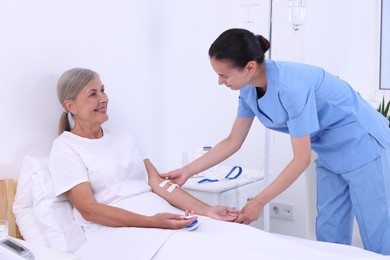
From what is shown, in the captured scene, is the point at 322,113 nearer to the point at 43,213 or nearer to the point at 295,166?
the point at 295,166

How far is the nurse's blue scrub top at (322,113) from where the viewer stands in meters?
1.86

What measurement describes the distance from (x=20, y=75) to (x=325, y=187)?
1329mm

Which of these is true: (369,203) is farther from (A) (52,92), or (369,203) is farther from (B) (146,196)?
(A) (52,92)

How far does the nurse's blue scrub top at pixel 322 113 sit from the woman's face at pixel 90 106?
583 millimetres

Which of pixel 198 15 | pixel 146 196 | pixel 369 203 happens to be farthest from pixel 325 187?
pixel 198 15

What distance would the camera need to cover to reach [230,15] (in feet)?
10.4

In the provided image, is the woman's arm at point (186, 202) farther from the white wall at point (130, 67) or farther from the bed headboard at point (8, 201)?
the bed headboard at point (8, 201)

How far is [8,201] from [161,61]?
114cm

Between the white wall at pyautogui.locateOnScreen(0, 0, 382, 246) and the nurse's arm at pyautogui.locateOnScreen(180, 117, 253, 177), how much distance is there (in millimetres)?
405

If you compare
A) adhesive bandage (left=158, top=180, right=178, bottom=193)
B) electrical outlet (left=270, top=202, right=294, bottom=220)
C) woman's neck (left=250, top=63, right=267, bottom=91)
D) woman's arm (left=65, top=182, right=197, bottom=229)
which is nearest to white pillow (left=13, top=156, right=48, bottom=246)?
woman's arm (left=65, top=182, right=197, bottom=229)

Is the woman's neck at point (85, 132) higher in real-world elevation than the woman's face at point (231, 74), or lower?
lower

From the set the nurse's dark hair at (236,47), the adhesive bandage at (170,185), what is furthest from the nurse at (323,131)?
the adhesive bandage at (170,185)

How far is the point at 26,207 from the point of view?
1.86 metres

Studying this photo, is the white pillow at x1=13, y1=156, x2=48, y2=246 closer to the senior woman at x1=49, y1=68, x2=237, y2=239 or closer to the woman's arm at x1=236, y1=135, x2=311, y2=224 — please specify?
the senior woman at x1=49, y1=68, x2=237, y2=239
